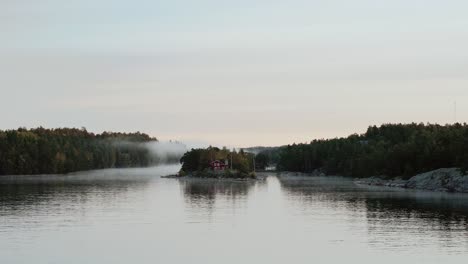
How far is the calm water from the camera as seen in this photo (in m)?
62.8

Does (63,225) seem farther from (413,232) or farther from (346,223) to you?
(413,232)

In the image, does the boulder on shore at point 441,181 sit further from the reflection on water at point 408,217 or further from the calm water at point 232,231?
the calm water at point 232,231

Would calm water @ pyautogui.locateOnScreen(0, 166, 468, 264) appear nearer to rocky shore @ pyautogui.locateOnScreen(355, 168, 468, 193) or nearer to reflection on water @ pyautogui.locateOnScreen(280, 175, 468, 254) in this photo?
reflection on water @ pyautogui.locateOnScreen(280, 175, 468, 254)

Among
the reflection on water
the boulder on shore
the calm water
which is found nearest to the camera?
the calm water

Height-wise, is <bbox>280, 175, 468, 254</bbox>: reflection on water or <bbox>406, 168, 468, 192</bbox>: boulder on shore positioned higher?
<bbox>406, 168, 468, 192</bbox>: boulder on shore

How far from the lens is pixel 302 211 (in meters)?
109

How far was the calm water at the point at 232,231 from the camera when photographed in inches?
2472

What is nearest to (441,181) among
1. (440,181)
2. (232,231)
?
(440,181)

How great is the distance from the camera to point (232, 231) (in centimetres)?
8125

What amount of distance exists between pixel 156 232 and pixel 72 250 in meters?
15.7

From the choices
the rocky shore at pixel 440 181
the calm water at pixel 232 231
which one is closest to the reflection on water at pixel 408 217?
the calm water at pixel 232 231

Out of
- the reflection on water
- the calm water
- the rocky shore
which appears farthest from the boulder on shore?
the calm water

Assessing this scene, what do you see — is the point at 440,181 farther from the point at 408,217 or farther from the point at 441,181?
the point at 408,217

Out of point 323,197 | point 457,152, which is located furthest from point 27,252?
point 457,152
